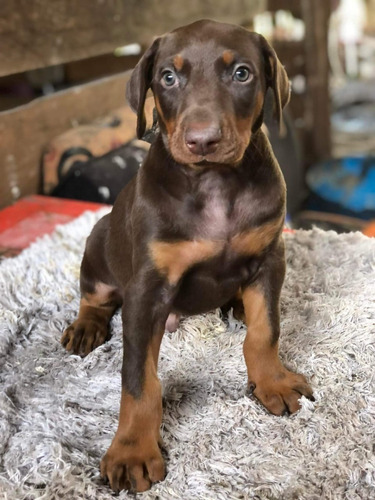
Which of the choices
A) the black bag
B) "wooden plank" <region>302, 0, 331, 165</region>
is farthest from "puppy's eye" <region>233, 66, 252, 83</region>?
"wooden plank" <region>302, 0, 331, 165</region>

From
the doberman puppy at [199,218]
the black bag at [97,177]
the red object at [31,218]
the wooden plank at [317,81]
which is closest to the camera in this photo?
the doberman puppy at [199,218]

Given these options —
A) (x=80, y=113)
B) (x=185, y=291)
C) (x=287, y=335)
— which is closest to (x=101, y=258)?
(x=185, y=291)

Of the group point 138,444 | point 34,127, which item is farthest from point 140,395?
point 34,127

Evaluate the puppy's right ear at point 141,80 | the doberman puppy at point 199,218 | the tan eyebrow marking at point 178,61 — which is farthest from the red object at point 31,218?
the tan eyebrow marking at point 178,61

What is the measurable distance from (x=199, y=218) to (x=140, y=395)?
1.72 feet

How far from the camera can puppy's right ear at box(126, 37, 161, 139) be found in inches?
74.4

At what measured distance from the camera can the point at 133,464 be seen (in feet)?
5.57

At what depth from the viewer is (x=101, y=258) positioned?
7.85 ft

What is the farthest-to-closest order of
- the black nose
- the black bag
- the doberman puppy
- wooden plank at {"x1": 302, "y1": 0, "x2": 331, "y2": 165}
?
wooden plank at {"x1": 302, "y1": 0, "x2": 331, "y2": 165} → the black bag → the doberman puppy → the black nose

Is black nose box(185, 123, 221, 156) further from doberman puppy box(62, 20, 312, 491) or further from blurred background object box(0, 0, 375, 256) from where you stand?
blurred background object box(0, 0, 375, 256)

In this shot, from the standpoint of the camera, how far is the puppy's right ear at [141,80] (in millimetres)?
1890

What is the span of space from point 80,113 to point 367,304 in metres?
2.59

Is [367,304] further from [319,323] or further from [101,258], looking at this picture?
[101,258]

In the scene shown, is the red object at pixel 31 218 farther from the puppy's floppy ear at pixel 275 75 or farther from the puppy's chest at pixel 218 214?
the puppy's floppy ear at pixel 275 75
